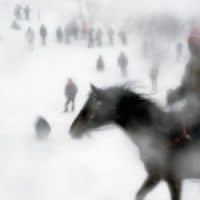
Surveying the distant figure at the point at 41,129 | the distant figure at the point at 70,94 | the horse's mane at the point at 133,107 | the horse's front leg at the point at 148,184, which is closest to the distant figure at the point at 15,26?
the distant figure at the point at 70,94

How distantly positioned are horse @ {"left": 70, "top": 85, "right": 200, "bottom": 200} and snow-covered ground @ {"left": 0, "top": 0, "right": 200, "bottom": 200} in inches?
11.1

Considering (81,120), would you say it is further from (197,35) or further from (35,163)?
(35,163)

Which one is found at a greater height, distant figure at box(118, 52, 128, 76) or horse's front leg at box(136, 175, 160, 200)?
horse's front leg at box(136, 175, 160, 200)

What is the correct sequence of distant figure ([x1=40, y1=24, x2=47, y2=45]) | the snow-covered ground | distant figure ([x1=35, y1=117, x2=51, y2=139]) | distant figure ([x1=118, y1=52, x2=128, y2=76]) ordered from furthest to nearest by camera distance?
distant figure ([x1=40, y1=24, x2=47, y2=45]) < distant figure ([x1=118, y1=52, x2=128, y2=76]) < distant figure ([x1=35, y1=117, x2=51, y2=139]) < the snow-covered ground

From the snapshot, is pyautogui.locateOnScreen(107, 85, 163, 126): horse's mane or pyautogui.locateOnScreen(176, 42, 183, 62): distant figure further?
pyautogui.locateOnScreen(176, 42, 183, 62): distant figure

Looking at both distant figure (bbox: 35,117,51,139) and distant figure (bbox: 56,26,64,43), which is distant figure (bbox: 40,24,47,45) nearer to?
distant figure (bbox: 56,26,64,43)

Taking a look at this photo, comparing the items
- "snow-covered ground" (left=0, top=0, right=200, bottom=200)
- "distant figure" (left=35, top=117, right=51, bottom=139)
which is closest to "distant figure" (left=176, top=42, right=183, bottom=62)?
"snow-covered ground" (left=0, top=0, right=200, bottom=200)

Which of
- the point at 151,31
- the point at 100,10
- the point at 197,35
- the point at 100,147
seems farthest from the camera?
the point at 100,10

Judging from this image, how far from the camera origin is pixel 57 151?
1054cm

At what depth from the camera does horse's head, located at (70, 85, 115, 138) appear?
6.22 m

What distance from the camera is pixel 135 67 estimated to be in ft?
75.9

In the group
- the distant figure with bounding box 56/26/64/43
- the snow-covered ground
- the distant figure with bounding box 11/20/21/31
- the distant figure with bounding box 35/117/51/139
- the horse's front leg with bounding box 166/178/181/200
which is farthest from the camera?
the distant figure with bounding box 11/20/21/31

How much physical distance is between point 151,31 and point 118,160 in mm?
21949

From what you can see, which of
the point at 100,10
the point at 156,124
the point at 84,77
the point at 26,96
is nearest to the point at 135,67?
the point at 84,77
